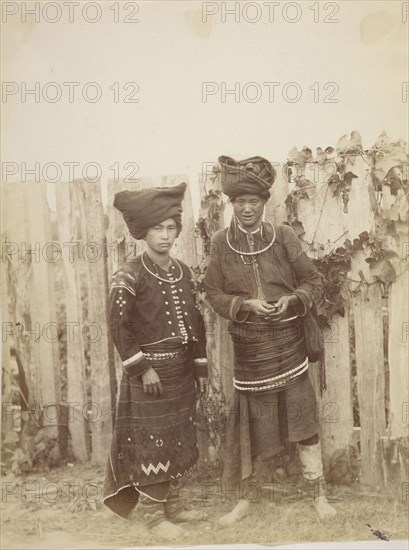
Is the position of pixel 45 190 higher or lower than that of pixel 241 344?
higher

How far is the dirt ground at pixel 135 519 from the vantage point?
3.32m

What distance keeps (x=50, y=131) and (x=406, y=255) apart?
5.74 feet

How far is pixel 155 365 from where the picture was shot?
10.7 feet

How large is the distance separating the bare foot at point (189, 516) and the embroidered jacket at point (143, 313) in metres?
0.69

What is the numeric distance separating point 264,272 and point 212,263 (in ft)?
0.79

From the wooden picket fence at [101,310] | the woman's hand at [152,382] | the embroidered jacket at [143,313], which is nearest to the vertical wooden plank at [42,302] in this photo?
the wooden picket fence at [101,310]

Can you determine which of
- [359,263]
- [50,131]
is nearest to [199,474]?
[359,263]

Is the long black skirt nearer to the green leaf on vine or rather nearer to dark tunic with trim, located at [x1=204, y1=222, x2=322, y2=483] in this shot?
dark tunic with trim, located at [x1=204, y1=222, x2=322, y2=483]

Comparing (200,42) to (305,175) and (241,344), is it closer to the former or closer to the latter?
(305,175)

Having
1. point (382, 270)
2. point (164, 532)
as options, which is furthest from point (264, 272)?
point (164, 532)

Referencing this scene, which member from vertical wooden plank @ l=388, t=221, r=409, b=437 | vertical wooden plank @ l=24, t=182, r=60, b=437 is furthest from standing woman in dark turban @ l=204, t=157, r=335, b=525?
vertical wooden plank @ l=24, t=182, r=60, b=437

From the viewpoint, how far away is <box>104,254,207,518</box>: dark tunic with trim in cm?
327

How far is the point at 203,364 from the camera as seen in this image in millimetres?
3344

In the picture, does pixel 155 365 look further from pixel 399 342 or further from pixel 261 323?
pixel 399 342
